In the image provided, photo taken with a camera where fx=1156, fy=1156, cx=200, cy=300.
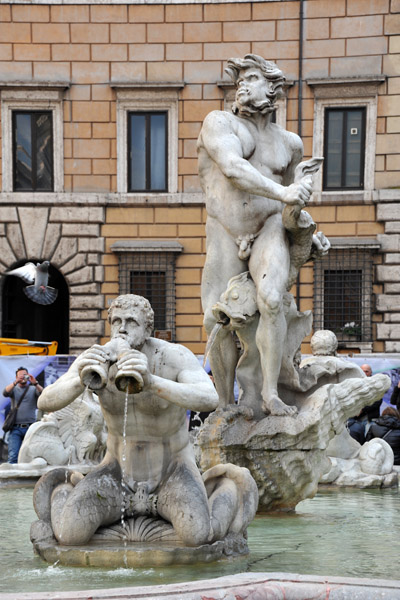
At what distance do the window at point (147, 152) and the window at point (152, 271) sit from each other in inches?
53.0

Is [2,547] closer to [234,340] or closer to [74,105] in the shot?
[234,340]

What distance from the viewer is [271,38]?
24.7m

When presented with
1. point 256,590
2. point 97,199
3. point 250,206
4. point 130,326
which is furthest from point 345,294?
point 256,590

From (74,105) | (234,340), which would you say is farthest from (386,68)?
(234,340)

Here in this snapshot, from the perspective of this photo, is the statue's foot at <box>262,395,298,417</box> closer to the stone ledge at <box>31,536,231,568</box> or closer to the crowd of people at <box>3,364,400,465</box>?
the stone ledge at <box>31,536,231,568</box>

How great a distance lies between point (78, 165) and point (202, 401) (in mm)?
20702

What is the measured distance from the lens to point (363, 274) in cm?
2423

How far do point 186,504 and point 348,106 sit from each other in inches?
810

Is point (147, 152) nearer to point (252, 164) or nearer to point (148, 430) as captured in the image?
point (252, 164)

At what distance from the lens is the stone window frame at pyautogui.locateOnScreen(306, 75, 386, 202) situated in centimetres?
2436

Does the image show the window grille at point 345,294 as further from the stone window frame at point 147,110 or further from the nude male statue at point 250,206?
the nude male statue at point 250,206

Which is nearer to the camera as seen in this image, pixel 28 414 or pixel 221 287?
pixel 221 287

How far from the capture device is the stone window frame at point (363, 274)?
2389cm

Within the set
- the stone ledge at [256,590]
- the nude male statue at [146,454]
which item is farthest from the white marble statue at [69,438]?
the stone ledge at [256,590]
